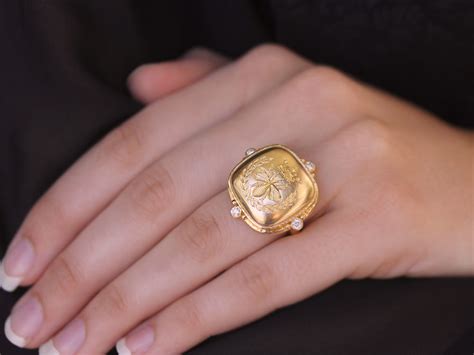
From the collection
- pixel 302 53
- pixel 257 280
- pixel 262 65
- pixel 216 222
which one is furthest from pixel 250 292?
pixel 302 53

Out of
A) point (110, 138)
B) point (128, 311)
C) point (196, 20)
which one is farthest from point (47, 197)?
point (196, 20)

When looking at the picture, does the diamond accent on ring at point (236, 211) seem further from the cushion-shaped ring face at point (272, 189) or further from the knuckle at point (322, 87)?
the knuckle at point (322, 87)

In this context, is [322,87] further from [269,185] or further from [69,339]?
[69,339]

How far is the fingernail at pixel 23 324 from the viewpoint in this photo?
0.96 m

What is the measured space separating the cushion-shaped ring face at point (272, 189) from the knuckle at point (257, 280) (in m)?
0.07

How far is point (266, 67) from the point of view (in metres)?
1.15

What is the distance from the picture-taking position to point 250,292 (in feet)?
3.01

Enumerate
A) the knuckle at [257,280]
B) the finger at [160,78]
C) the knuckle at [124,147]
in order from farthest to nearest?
1. the finger at [160,78]
2. the knuckle at [124,147]
3. the knuckle at [257,280]

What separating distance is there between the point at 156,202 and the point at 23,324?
317 mm

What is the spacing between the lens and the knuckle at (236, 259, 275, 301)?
917mm

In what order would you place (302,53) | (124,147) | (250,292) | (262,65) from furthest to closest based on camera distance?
(302,53) → (262,65) → (124,147) → (250,292)

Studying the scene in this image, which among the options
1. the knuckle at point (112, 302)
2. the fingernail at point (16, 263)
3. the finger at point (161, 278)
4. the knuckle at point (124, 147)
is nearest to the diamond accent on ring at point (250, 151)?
the finger at point (161, 278)

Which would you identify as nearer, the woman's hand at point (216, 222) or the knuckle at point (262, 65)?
the woman's hand at point (216, 222)

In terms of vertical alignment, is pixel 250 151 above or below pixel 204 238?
A: above
